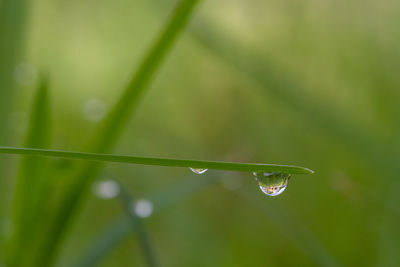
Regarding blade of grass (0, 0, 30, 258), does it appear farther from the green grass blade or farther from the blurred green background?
the green grass blade

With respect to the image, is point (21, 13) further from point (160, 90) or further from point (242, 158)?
point (160, 90)

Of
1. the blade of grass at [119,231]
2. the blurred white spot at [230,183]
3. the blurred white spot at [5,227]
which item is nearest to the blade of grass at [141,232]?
the blade of grass at [119,231]

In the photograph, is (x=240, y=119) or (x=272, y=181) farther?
(x=240, y=119)

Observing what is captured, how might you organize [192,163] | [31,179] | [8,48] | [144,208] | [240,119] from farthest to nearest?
[240,119] → [144,208] → [8,48] → [31,179] → [192,163]

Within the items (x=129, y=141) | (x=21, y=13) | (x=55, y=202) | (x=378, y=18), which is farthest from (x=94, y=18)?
(x=55, y=202)

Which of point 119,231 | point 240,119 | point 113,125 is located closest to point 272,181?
point 113,125

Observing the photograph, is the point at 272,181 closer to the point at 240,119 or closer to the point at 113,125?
the point at 113,125
